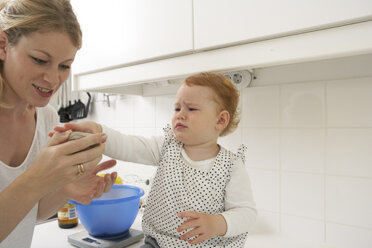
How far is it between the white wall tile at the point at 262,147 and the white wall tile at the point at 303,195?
74 mm

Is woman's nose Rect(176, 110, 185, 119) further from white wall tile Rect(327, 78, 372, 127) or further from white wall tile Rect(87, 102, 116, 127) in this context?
white wall tile Rect(87, 102, 116, 127)

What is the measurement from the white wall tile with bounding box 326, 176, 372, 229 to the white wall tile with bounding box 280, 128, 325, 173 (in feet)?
0.23

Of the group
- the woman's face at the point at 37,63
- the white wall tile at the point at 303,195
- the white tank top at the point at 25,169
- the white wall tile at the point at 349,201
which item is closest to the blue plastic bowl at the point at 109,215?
the white tank top at the point at 25,169

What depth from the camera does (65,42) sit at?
625 mm

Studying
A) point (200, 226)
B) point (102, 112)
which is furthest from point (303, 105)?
point (102, 112)

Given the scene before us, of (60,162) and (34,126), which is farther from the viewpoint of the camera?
(34,126)

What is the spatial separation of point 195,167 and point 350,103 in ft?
1.83

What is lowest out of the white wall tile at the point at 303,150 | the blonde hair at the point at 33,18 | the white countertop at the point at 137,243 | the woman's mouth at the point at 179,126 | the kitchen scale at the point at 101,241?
the white countertop at the point at 137,243

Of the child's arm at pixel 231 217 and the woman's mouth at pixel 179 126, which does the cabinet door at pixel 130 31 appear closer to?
the woman's mouth at pixel 179 126

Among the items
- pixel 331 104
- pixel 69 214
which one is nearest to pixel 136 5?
pixel 331 104

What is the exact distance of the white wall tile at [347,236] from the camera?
0.88 meters

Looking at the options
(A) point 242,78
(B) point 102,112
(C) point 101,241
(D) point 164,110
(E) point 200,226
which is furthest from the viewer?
(B) point 102,112

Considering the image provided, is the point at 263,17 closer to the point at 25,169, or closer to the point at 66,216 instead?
the point at 25,169

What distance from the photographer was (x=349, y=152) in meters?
0.90
